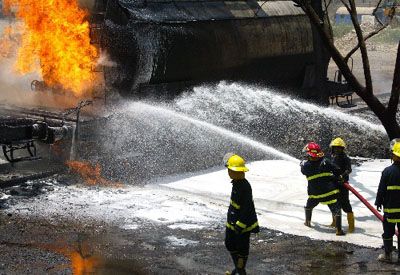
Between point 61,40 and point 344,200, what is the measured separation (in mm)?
5966

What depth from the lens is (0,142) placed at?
10203 millimetres

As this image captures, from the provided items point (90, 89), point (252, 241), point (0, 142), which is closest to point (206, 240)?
point (252, 241)

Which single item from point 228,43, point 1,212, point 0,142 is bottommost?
point 1,212

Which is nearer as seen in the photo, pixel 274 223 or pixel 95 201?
pixel 274 223

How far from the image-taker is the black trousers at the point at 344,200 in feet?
29.2

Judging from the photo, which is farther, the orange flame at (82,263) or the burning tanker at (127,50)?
the burning tanker at (127,50)

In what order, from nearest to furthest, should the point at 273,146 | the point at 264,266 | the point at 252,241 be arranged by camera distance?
the point at 264,266 < the point at 252,241 < the point at 273,146

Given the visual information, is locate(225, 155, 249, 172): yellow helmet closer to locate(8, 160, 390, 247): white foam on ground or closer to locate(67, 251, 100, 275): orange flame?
locate(67, 251, 100, 275): orange flame

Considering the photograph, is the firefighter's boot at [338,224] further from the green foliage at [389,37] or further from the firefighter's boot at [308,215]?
the green foliage at [389,37]

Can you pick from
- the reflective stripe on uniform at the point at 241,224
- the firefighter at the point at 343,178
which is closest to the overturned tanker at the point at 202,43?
the firefighter at the point at 343,178

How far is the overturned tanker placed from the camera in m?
11.4

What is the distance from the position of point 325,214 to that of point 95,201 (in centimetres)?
337

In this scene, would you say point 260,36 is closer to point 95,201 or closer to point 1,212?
point 95,201

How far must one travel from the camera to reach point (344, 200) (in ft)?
29.3
